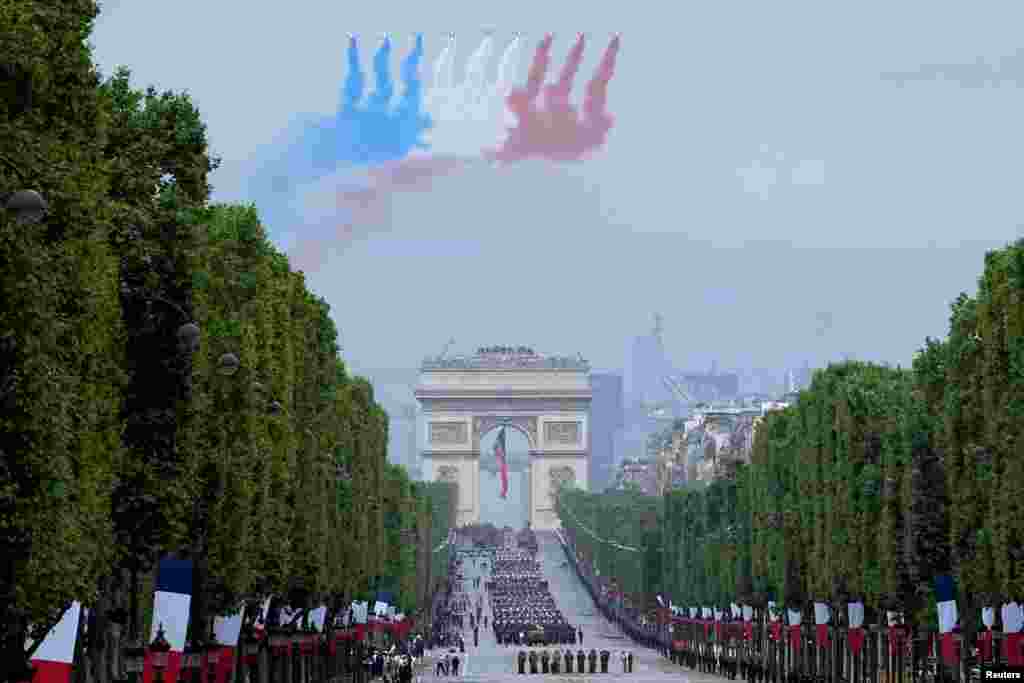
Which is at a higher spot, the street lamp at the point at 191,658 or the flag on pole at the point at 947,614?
the flag on pole at the point at 947,614

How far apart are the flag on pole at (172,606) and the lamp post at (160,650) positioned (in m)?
0.07

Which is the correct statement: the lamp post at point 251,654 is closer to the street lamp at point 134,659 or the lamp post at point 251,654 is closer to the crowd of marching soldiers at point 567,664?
the street lamp at point 134,659

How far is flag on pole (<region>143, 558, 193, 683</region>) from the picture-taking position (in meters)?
44.9

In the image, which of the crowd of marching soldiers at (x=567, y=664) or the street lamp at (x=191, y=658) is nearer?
the street lamp at (x=191, y=658)

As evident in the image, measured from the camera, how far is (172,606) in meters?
45.2

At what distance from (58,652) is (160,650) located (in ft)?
26.4

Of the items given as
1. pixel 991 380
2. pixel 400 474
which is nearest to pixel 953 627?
pixel 991 380

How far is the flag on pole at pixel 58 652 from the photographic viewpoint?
1410 inches

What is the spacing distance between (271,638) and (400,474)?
8125cm

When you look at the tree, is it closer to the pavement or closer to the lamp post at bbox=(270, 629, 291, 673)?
the lamp post at bbox=(270, 629, 291, 673)

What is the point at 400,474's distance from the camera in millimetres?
154750

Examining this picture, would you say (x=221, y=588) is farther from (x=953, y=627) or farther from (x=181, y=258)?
(x=953, y=627)

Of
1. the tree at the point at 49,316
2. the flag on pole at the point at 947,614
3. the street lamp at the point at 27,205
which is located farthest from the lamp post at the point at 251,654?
the street lamp at the point at 27,205

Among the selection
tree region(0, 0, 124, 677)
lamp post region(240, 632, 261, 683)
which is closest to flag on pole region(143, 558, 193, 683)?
tree region(0, 0, 124, 677)
